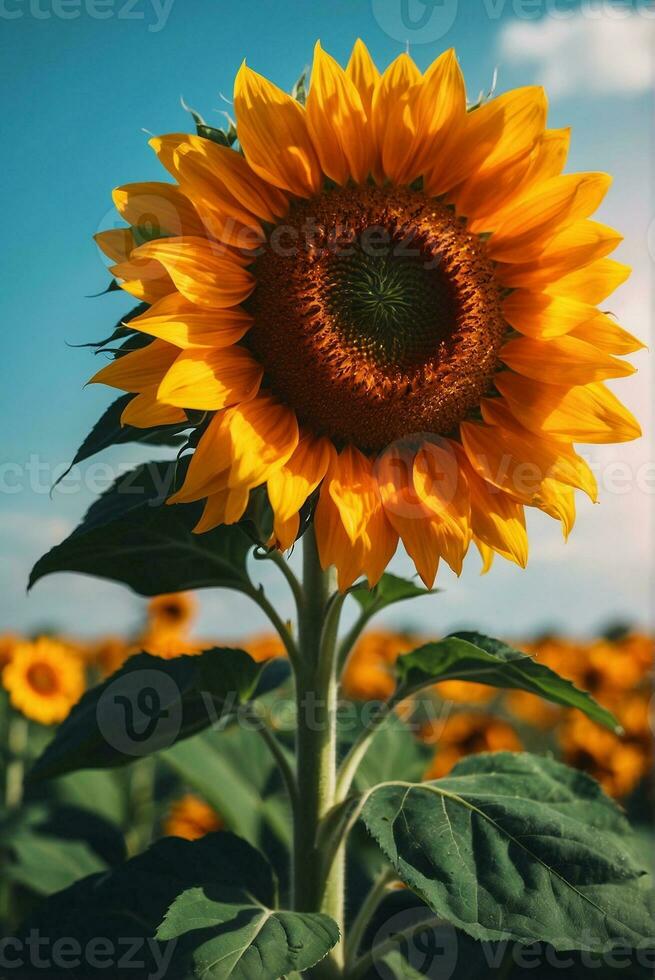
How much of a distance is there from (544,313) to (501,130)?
1.11ft

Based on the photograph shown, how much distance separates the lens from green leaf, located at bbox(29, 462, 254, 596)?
180cm

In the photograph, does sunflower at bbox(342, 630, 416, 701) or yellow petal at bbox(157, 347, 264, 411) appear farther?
sunflower at bbox(342, 630, 416, 701)

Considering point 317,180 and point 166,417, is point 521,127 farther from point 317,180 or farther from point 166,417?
point 166,417

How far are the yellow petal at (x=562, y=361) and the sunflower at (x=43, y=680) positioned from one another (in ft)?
9.05

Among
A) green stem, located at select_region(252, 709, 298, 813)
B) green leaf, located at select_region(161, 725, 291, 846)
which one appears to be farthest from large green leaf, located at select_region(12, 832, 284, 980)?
green leaf, located at select_region(161, 725, 291, 846)

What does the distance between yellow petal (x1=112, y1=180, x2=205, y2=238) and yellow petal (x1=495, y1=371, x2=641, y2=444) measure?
693 mm

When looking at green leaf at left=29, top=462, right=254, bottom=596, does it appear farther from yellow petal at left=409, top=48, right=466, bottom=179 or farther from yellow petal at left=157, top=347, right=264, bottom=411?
yellow petal at left=409, top=48, right=466, bottom=179

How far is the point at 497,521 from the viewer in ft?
6.06

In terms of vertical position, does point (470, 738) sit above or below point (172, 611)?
below

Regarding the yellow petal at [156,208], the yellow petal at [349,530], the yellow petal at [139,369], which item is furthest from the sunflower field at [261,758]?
the yellow petal at [156,208]

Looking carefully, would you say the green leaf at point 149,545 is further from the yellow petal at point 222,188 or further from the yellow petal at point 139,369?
the yellow petal at point 222,188

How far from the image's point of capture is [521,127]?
1.80 metres

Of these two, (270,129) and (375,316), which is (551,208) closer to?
(375,316)

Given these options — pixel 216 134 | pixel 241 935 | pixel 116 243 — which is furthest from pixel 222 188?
pixel 241 935
